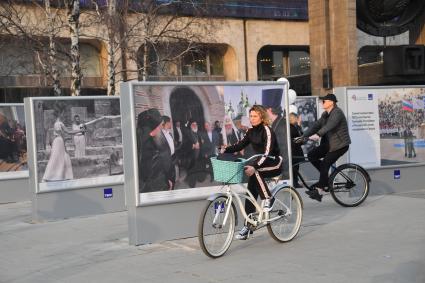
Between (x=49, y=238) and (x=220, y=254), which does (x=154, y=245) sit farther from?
(x=49, y=238)

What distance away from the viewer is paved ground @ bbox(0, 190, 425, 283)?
19.9ft

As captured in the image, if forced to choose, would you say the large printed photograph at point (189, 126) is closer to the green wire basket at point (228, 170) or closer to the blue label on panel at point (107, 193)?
the green wire basket at point (228, 170)

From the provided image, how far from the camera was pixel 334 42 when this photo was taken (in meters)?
18.9

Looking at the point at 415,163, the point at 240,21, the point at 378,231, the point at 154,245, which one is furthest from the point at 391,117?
the point at 240,21

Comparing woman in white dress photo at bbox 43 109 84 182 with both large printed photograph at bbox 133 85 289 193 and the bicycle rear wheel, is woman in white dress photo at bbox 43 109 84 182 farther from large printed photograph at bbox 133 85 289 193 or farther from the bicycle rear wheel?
the bicycle rear wheel

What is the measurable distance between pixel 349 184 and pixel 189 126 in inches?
122


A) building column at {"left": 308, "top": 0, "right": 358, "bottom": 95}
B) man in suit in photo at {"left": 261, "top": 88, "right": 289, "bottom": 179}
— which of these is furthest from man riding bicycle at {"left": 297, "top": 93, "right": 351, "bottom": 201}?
building column at {"left": 308, "top": 0, "right": 358, "bottom": 95}

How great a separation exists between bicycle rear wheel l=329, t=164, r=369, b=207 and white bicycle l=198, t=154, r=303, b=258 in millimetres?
2222

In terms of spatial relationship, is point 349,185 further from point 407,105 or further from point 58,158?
point 58,158

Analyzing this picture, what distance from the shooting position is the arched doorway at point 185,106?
26.6 feet

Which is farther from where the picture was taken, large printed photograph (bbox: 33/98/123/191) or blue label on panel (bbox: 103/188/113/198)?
blue label on panel (bbox: 103/188/113/198)

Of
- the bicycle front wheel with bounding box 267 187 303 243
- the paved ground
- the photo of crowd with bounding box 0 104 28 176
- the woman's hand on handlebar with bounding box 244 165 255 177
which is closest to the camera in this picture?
the paved ground

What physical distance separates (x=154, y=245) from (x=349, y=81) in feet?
39.5

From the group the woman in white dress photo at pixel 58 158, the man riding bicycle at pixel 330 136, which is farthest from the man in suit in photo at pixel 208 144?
the woman in white dress photo at pixel 58 158
